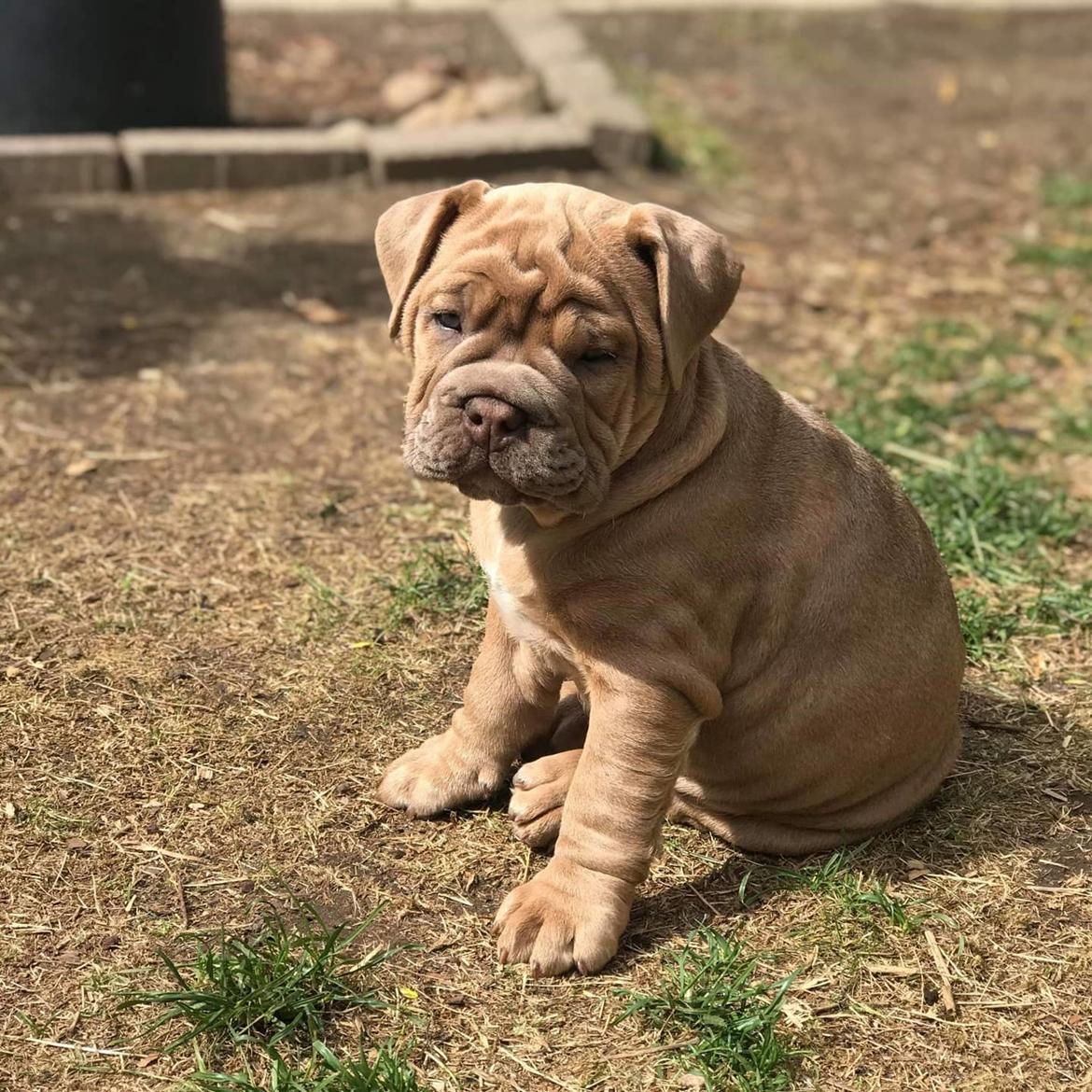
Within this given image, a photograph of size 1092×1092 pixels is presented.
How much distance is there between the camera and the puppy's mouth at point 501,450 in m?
3.43

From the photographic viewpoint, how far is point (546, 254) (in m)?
3.52

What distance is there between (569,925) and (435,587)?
1.85 metres

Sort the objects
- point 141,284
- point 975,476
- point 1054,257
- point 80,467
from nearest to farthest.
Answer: point 80,467 < point 975,476 < point 141,284 < point 1054,257

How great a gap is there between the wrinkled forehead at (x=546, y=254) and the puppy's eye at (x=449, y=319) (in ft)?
0.21

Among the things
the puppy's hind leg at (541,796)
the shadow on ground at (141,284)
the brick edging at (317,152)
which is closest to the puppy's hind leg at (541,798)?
the puppy's hind leg at (541,796)

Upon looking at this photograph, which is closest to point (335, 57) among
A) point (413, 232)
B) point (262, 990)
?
point (413, 232)

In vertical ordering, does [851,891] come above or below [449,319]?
below

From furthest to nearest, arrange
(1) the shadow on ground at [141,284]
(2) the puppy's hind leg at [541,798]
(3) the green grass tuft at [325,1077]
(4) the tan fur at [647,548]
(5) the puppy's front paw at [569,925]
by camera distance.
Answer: (1) the shadow on ground at [141,284] → (2) the puppy's hind leg at [541,798] → (5) the puppy's front paw at [569,925] → (4) the tan fur at [647,548] → (3) the green grass tuft at [325,1077]

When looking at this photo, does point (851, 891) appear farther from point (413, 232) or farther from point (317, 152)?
point (317, 152)

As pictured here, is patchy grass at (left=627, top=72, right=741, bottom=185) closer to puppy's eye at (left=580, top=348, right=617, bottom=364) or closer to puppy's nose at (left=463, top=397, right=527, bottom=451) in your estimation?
puppy's eye at (left=580, top=348, right=617, bottom=364)

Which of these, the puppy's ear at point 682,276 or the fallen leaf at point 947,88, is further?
the fallen leaf at point 947,88

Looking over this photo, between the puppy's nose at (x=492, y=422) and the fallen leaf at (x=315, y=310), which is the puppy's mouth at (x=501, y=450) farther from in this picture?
the fallen leaf at (x=315, y=310)

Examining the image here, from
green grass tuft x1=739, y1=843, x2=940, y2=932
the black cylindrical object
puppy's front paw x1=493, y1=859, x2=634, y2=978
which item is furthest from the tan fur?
the black cylindrical object

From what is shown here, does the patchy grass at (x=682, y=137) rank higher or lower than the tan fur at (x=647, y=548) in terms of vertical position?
lower
